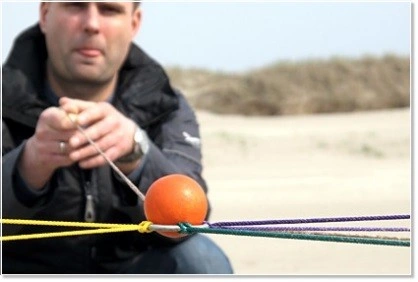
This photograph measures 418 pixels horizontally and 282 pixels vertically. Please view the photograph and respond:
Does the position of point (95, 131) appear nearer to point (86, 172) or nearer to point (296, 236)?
point (86, 172)

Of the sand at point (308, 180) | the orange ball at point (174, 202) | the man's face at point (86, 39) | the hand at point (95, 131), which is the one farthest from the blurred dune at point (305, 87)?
the orange ball at point (174, 202)

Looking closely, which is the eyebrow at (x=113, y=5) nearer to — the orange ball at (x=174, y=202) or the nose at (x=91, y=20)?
the nose at (x=91, y=20)

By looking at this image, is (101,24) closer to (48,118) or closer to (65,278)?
(48,118)

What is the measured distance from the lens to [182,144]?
223cm

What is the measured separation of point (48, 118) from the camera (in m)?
1.79

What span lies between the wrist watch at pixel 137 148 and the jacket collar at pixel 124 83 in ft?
0.70

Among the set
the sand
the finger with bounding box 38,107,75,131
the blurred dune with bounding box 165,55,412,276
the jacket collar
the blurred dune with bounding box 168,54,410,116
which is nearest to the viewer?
the finger with bounding box 38,107,75,131

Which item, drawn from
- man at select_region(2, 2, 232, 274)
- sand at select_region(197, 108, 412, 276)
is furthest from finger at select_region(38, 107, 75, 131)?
sand at select_region(197, 108, 412, 276)

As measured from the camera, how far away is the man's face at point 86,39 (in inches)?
85.7

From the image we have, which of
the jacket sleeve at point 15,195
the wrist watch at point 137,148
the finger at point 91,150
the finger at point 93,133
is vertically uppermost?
the finger at point 93,133

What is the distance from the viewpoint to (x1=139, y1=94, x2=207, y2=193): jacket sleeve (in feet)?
7.06

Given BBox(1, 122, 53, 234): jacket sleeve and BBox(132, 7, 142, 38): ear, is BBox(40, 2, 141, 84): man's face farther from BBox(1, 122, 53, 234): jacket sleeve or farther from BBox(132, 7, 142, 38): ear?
BBox(1, 122, 53, 234): jacket sleeve

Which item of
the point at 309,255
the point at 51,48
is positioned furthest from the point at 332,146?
the point at 51,48

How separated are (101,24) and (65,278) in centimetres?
62
